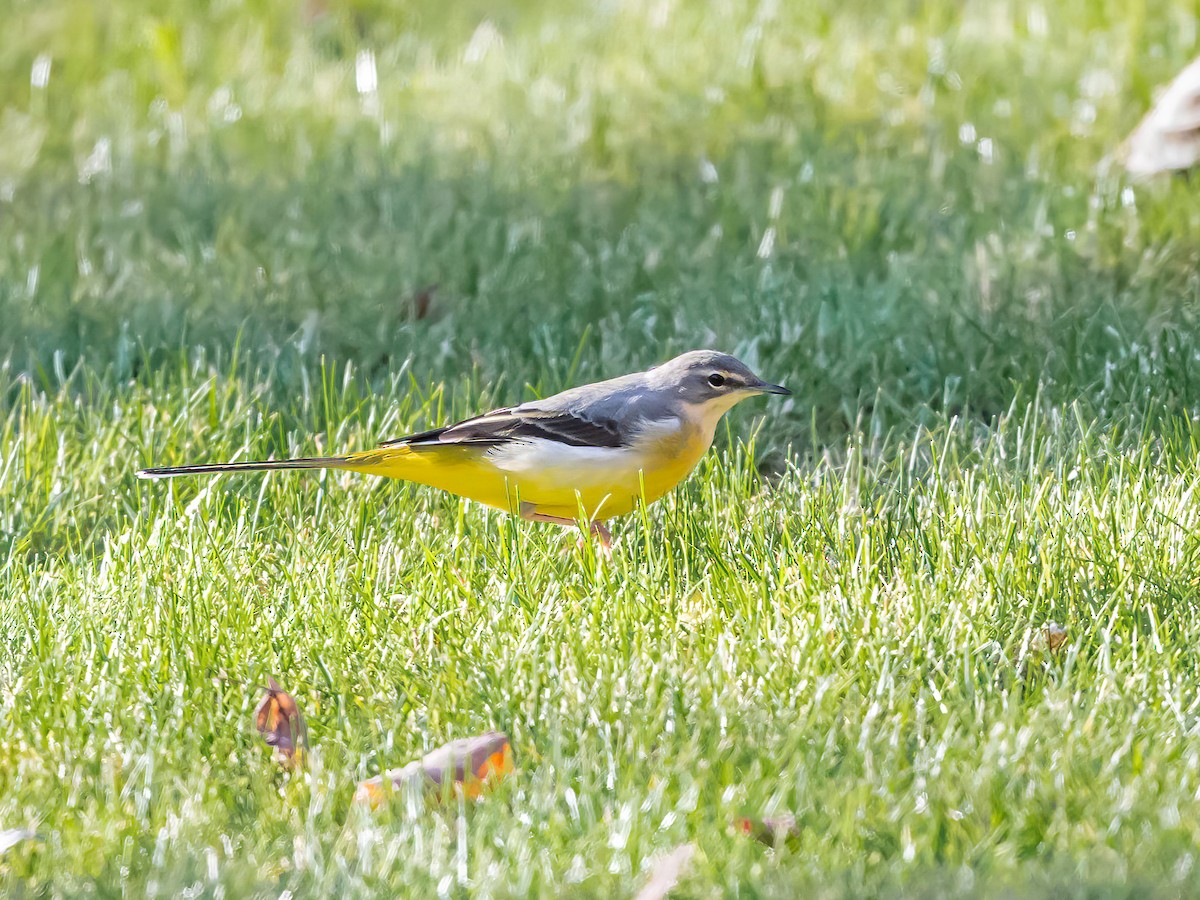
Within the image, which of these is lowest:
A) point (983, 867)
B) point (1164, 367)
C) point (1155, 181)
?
point (983, 867)

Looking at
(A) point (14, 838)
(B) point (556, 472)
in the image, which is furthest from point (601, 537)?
(A) point (14, 838)

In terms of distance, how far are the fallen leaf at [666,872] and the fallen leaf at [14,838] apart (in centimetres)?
119

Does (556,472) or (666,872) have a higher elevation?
(556,472)

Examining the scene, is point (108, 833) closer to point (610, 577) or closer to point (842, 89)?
point (610, 577)

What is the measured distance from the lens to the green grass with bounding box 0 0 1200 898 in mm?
2936

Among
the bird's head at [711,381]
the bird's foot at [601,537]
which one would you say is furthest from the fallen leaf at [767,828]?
the bird's head at [711,381]

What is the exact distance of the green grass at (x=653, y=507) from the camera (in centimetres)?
294

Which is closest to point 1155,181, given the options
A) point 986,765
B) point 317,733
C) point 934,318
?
point 934,318

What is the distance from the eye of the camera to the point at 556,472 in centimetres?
421

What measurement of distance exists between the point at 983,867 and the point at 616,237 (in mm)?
4331

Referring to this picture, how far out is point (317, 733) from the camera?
337 cm

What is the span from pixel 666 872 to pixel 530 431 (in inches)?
74.1

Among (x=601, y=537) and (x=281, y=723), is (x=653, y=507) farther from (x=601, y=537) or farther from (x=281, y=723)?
(x=281, y=723)

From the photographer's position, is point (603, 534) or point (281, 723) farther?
point (603, 534)
